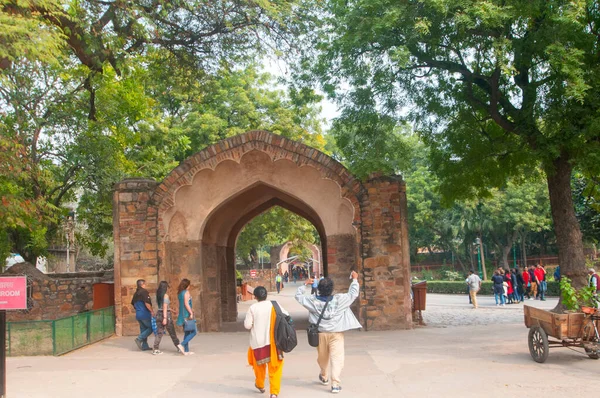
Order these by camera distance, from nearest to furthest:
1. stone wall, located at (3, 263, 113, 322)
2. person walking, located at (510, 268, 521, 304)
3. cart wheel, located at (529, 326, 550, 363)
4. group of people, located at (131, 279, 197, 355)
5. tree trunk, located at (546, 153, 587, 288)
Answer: cart wheel, located at (529, 326, 550, 363) < group of people, located at (131, 279, 197, 355) < tree trunk, located at (546, 153, 587, 288) < stone wall, located at (3, 263, 113, 322) < person walking, located at (510, 268, 521, 304)

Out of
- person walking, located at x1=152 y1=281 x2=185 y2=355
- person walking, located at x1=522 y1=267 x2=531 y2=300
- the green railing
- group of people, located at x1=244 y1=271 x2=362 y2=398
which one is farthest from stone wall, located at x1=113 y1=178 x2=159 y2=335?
person walking, located at x1=522 y1=267 x2=531 y2=300

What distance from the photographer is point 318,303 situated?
7.50m

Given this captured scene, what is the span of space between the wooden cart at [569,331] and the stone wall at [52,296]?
11.5 m

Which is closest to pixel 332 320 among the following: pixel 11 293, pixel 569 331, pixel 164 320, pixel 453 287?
pixel 569 331

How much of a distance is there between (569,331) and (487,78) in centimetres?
535

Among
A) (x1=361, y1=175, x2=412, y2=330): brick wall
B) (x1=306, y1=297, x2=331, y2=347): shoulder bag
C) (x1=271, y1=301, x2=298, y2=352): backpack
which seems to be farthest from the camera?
(x1=361, y1=175, x2=412, y2=330): brick wall

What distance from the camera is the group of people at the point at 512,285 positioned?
22750mm

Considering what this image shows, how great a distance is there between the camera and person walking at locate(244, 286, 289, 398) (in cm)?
710

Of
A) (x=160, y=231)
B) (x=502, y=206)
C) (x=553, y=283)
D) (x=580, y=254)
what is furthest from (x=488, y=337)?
(x=502, y=206)

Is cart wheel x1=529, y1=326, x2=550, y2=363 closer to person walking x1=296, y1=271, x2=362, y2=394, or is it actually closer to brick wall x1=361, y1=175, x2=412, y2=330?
person walking x1=296, y1=271, x2=362, y2=394

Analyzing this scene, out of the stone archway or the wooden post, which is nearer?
the wooden post

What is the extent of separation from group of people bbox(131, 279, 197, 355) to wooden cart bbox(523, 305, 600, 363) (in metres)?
5.81

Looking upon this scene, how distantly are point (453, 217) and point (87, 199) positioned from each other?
29.0 m

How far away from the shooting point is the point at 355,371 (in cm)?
893
